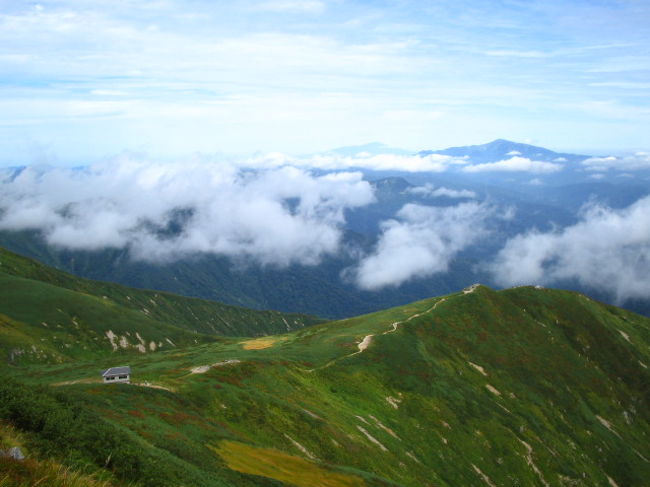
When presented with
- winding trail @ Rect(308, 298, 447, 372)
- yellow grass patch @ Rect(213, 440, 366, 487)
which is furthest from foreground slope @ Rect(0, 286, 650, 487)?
winding trail @ Rect(308, 298, 447, 372)

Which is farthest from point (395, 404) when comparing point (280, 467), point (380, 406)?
point (280, 467)

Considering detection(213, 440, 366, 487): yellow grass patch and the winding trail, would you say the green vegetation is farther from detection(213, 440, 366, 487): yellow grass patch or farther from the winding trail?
the winding trail

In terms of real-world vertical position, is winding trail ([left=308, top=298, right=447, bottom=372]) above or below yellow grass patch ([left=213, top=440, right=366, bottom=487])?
below

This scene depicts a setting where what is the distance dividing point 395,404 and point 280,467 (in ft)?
193

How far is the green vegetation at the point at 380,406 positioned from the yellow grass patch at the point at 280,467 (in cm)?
27

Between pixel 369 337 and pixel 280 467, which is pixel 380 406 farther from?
pixel 280 467

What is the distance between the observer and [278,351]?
4665 inches

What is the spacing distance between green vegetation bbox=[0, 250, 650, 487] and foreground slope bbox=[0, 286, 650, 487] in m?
0.34

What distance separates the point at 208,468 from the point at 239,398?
1232 inches

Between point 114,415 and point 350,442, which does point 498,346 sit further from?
point 114,415

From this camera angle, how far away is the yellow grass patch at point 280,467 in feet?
148

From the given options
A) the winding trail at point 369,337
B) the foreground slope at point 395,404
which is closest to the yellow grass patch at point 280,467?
the foreground slope at point 395,404

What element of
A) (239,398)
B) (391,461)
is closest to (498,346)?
(391,461)

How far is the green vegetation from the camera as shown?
33.1m
